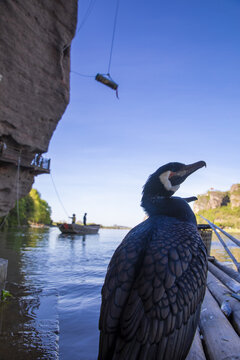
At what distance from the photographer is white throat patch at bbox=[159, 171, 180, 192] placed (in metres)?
1.94

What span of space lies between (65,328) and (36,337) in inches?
→ 16.9

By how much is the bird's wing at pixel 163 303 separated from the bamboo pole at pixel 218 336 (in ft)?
0.75

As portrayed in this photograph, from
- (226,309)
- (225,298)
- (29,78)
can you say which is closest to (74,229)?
(29,78)

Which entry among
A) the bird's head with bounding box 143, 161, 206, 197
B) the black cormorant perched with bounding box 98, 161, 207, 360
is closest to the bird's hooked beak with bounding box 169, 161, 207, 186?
the bird's head with bounding box 143, 161, 206, 197

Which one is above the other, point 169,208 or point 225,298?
point 169,208

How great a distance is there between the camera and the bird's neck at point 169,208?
1813 millimetres

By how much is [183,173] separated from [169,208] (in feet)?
1.21

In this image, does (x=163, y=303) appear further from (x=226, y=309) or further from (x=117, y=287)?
(x=226, y=309)

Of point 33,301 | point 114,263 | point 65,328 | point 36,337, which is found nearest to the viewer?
point 114,263

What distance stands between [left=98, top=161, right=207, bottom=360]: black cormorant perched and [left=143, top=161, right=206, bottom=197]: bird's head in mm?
402

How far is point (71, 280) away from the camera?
564cm

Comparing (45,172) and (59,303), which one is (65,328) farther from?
(45,172)

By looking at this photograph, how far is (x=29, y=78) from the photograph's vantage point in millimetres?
13023

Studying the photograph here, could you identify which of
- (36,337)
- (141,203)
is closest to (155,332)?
(141,203)
